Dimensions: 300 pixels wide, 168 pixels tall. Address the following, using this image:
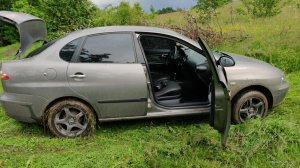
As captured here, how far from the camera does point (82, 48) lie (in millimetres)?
5000

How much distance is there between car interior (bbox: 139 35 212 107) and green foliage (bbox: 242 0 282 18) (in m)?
11.8

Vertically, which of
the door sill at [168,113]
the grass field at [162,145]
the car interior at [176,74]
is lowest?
the grass field at [162,145]

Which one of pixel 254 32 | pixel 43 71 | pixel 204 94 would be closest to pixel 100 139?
pixel 43 71

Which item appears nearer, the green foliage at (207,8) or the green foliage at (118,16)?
the green foliage at (207,8)

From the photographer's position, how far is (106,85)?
4.88 meters

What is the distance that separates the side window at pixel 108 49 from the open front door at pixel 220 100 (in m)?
1.30

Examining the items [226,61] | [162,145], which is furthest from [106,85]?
[226,61]

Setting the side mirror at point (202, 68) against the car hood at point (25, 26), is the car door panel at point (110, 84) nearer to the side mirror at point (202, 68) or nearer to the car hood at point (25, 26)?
the side mirror at point (202, 68)

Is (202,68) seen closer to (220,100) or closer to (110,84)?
(220,100)

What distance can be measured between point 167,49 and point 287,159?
306cm

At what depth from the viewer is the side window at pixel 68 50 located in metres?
4.94

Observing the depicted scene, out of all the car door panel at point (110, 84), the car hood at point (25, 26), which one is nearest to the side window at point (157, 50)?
the car door panel at point (110, 84)

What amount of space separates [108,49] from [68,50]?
0.56 meters

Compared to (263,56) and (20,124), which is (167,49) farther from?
(263,56)
